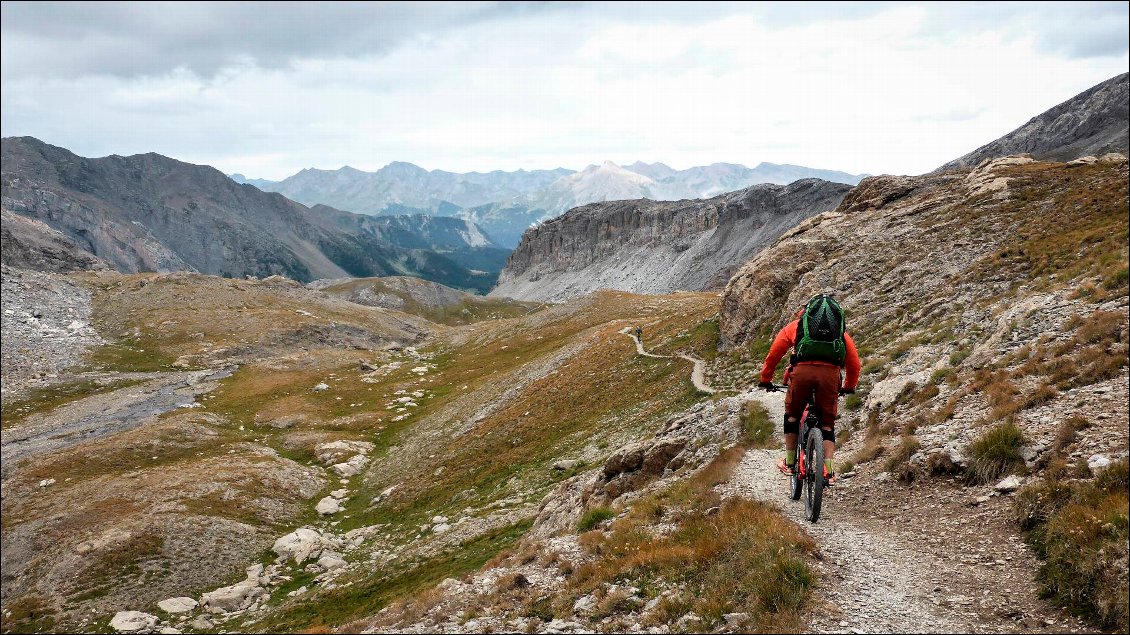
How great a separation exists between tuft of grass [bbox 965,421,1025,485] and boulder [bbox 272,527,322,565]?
110 ft

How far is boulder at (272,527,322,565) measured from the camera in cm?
3291

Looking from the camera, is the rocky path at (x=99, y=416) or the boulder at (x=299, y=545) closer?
the boulder at (x=299, y=545)

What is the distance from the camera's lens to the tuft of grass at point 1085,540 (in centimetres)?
750

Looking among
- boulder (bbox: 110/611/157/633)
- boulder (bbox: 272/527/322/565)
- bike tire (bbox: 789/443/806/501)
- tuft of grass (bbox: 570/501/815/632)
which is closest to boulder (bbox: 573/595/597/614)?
tuft of grass (bbox: 570/501/815/632)

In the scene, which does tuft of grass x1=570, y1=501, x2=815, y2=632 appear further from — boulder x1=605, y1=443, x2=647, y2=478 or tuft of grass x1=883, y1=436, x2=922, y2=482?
boulder x1=605, y1=443, x2=647, y2=478

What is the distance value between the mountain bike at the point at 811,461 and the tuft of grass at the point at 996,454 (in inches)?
134

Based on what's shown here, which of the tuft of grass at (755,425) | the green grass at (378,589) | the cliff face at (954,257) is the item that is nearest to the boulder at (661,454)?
the tuft of grass at (755,425)

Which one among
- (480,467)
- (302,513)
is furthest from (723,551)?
(302,513)

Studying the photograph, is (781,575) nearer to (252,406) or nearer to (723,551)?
(723,551)

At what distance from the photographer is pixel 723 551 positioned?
1155 centimetres

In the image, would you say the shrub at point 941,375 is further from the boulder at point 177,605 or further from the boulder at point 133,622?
the boulder at point 133,622

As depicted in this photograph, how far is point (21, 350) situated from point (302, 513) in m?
103

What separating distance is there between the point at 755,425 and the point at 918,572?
37.1 feet

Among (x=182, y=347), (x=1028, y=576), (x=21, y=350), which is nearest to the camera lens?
(x=1028, y=576)
